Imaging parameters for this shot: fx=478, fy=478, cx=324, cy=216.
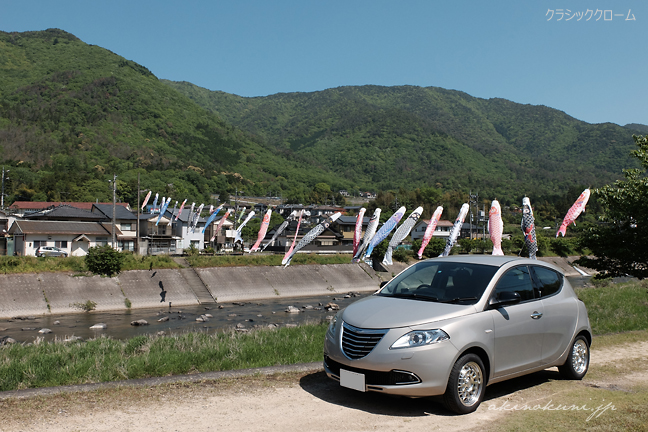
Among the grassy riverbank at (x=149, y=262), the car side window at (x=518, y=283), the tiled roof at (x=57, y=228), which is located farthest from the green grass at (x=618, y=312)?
the tiled roof at (x=57, y=228)

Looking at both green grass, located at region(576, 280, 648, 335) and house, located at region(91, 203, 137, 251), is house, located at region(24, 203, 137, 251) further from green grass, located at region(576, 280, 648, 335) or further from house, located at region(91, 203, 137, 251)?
green grass, located at region(576, 280, 648, 335)

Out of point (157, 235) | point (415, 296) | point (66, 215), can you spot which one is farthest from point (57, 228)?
point (415, 296)

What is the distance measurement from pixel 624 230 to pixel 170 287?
2711cm

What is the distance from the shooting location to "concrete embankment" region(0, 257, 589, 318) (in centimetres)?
2766

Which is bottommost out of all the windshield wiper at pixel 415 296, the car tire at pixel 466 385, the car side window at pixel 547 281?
the car tire at pixel 466 385

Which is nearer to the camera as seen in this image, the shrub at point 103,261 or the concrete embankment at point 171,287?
the concrete embankment at point 171,287

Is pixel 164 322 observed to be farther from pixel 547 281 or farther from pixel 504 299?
pixel 504 299

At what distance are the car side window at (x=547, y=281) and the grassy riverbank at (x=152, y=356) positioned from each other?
3.29m

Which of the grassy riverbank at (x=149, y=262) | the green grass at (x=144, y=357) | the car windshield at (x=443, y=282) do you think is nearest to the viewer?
the car windshield at (x=443, y=282)

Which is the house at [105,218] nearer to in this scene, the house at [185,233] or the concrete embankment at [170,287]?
the house at [185,233]

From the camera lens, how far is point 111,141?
13150 cm

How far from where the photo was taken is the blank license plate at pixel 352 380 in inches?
185

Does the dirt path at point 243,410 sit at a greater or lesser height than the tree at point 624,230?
lesser

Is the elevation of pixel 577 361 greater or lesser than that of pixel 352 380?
lesser
